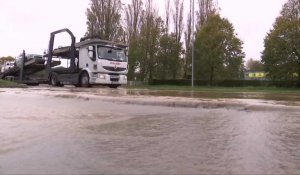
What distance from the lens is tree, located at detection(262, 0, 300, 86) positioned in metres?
44.5

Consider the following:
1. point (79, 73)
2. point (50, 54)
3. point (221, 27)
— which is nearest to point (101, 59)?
point (79, 73)

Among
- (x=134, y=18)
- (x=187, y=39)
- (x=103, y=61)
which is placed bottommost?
(x=103, y=61)

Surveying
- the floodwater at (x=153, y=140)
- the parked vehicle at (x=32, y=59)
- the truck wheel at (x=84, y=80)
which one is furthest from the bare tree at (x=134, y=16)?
the floodwater at (x=153, y=140)

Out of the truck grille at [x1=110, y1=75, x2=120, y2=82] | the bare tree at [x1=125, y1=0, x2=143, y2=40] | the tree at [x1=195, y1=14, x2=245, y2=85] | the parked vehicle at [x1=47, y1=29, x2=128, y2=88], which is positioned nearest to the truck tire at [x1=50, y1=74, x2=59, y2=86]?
the parked vehicle at [x1=47, y1=29, x2=128, y2=88]

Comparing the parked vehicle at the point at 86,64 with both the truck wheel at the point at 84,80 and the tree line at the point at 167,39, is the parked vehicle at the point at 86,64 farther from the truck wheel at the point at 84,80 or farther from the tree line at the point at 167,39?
the tree line at the point at 167,39

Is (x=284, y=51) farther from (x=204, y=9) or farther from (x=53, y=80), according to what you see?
(x=53, y=80)

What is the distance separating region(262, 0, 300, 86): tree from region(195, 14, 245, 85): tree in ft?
9.88

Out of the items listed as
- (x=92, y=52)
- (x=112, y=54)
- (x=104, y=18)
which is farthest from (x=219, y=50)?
(x=92, y=52)

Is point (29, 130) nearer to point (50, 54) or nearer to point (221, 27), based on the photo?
point (50, 54)

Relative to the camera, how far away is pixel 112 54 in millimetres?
24234

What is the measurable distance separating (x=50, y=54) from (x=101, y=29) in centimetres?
2682

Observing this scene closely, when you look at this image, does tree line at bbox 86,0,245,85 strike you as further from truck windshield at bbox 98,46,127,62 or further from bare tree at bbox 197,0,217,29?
truck windshield at bbox 98,46,127,62

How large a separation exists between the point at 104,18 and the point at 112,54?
30.3m

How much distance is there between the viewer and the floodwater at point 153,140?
14.5 feet
